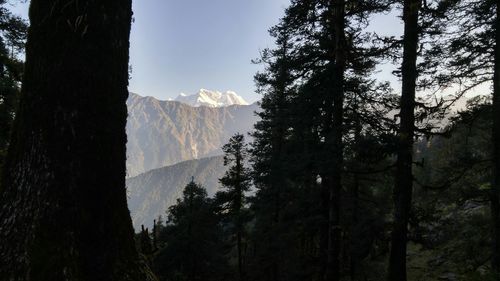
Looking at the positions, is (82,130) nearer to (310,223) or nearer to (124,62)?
(124,62)

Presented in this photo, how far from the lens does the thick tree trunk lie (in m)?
2.67

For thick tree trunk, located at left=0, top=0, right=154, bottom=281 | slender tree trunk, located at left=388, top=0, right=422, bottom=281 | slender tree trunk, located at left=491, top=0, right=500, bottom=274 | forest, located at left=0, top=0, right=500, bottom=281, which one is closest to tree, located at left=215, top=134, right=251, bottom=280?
forest, located at left=0, top=0, right=500, bottom=281

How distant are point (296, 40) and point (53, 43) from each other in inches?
420

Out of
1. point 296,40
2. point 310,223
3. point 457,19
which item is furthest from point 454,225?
point 296,40

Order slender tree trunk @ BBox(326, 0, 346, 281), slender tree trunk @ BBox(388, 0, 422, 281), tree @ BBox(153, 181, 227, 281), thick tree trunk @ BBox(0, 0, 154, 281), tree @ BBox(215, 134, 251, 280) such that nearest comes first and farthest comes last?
thick tree trunk @ BBox(0, 0, 154, 281), slender tree trunk @ BBox(388, 0, 422, 281), slender tree trunk @ BBox(326, 0, 346, 281), tree @ BBox(215, 134, 251, 280), tree @ BBox(153, 181, 227, 281)

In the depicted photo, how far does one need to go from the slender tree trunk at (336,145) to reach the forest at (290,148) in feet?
0.15

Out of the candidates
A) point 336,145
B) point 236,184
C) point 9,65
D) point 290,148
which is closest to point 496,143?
point 336,145

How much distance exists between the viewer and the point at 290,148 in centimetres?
1529

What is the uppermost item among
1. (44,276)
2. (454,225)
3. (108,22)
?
(108,22)

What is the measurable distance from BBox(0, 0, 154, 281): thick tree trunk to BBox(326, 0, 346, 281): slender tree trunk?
8.20 metres

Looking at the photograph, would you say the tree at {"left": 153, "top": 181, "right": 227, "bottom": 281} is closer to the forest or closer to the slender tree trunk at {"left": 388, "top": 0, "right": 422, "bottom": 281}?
the forest

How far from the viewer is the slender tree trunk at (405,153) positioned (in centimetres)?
824

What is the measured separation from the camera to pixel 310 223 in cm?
1394

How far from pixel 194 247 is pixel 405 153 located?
23.6 m
